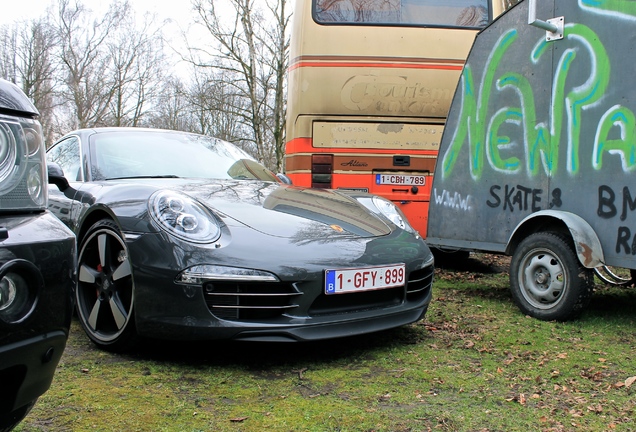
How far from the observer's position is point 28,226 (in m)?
1.61

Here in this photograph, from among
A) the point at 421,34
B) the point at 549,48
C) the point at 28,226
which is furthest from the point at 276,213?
the point at 421,34

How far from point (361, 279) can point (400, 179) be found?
12.2 feet

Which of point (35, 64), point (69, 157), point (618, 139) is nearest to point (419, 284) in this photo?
point (618, 139)

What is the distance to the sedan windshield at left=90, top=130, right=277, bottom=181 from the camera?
3.84 m

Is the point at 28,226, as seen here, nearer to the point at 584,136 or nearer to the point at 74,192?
Answer: the point at 74,192

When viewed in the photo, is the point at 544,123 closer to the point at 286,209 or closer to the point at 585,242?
the point at 585,242

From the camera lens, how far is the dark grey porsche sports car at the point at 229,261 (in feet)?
9.32

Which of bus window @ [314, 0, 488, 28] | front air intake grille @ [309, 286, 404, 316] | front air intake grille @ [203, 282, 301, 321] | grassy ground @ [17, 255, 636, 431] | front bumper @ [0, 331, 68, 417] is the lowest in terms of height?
grassy ground @ [17, 255, 636, 431]

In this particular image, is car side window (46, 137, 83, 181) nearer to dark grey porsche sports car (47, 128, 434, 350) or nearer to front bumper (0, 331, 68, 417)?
dark grey porsche sports car (47, 128, 434, 350)

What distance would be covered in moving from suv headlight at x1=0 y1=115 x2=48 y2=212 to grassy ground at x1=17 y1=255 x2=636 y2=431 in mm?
1000

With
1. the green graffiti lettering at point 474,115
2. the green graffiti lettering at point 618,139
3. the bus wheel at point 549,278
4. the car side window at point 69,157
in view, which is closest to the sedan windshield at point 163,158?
the car side window at point 69,157

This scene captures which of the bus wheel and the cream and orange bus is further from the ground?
the cream and orange bus

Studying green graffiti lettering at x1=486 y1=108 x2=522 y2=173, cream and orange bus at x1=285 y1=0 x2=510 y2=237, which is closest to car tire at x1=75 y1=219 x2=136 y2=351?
green graffiti lettering at x1=486 y1=108 x2=522 y2=173

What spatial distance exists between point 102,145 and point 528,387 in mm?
3062
